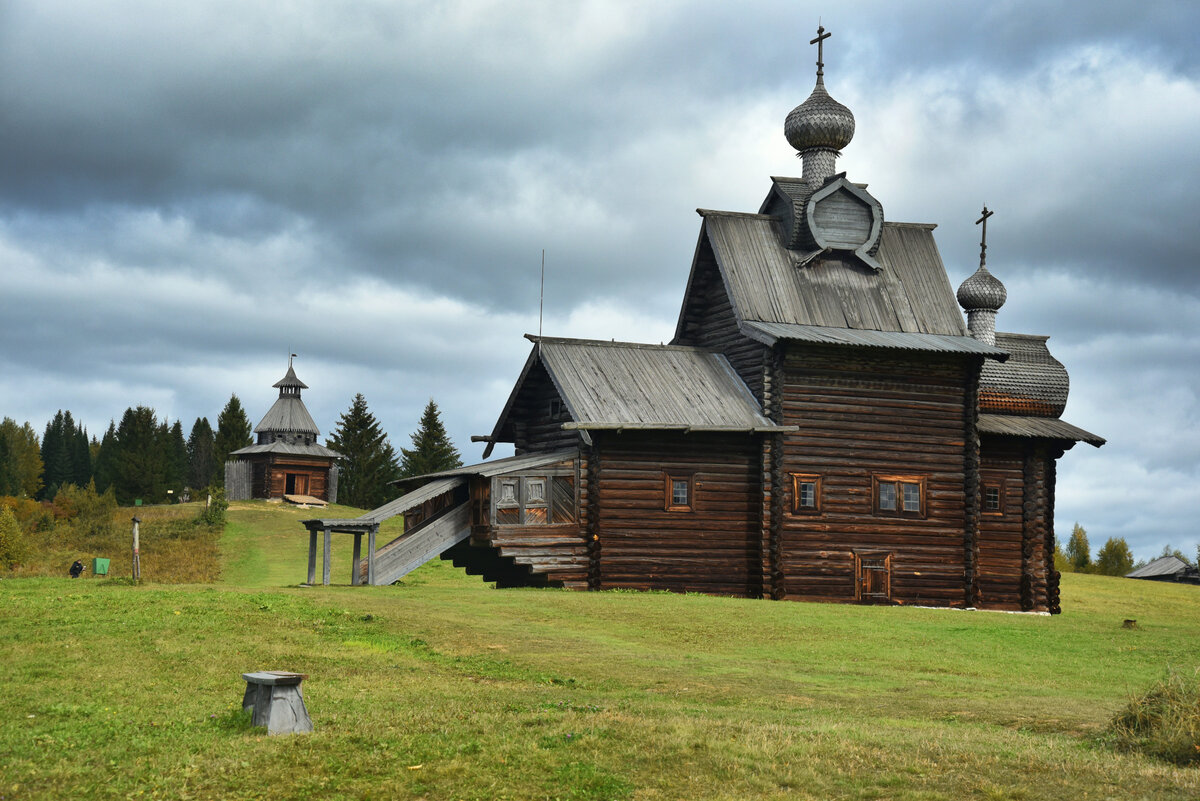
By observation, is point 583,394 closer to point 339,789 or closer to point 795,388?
point 795,388

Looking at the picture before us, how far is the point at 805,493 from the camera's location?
3447cm

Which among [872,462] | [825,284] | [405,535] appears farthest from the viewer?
[825,284]

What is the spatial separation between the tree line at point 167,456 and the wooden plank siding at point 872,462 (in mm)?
30686

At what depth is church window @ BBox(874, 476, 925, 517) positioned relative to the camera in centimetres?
3534

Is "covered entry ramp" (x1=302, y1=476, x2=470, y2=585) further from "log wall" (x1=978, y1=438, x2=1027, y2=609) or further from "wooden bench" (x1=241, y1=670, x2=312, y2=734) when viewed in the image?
"log wall" (x1=978, y1=438, x2=1027, y2=609)

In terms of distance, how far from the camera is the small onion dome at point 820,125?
1594 inches

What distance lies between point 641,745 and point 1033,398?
33.5m

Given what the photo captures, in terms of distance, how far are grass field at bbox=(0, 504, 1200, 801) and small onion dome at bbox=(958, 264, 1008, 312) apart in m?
17.0

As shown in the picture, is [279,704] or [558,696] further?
[558,696]

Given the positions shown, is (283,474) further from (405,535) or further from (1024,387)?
(1024,387)

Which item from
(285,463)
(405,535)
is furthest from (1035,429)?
(285,463)

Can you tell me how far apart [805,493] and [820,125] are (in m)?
13.5

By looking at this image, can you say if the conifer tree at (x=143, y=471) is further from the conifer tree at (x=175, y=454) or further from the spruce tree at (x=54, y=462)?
the spruce tree at (x=54, y=462)

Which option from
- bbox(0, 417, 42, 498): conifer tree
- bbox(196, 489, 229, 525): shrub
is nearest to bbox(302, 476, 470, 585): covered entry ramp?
bbox(196, 489, 229, 525): shrub
